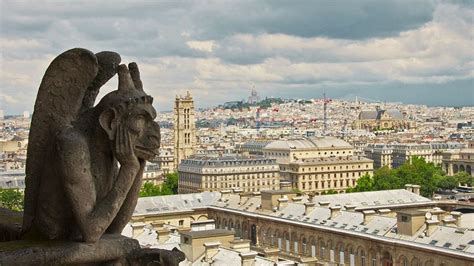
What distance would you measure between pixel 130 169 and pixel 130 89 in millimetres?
711

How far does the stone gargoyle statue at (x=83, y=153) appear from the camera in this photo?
20.0ft

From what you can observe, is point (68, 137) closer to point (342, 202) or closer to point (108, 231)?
point (108, 231)

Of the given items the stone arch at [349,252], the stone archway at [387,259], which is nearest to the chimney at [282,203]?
the stone arch at [349,252]

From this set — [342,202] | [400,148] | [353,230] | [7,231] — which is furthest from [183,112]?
[7,231]

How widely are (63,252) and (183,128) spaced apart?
12578 centimetres

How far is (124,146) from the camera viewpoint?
622 centimetres

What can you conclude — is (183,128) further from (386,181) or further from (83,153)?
(83,153)

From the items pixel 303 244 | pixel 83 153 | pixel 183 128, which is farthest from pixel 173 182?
pixel 83 153

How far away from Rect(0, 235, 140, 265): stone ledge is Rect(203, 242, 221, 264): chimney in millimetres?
26284

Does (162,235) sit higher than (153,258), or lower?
lower

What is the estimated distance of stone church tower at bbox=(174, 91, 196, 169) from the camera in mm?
130000

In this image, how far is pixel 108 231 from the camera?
6.54 m

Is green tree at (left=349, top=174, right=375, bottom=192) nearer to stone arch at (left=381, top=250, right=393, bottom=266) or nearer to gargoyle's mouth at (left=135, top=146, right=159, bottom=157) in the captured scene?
stone arch at (left=381, top=250, right=393, bottom=266)

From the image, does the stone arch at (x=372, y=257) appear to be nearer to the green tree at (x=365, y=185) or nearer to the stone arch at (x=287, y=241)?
the stone arch at (x=287, y=241)
